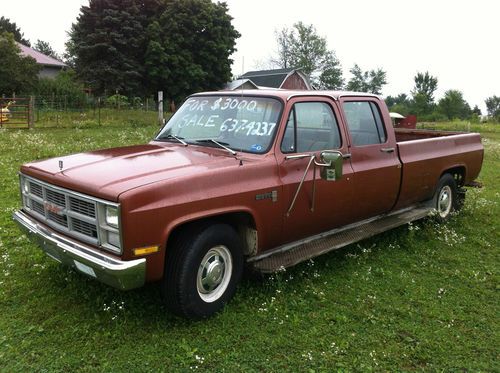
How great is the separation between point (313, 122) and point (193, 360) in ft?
8.45

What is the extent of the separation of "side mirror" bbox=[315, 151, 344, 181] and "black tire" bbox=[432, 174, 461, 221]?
2.97 metres

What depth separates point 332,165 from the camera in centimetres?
420

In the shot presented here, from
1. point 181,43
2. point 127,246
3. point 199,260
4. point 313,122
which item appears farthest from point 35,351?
point 181,43

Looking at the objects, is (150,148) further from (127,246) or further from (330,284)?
(330,284)

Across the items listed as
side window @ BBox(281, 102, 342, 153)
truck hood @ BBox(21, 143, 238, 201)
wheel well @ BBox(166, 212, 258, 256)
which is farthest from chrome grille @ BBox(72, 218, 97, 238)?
side window @ BBox(281, 102, 342, 153)

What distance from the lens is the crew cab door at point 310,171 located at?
436 cm

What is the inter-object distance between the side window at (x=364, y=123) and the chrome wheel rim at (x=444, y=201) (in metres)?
1.73

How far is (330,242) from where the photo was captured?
16.1ft

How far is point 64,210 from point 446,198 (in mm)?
5347

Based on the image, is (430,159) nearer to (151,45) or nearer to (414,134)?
(414,134)

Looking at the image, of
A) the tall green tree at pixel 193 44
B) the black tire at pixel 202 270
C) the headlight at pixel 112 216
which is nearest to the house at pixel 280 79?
the tall green tree at pixel 193 44

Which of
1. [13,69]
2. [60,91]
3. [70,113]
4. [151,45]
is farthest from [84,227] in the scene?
[151,45]

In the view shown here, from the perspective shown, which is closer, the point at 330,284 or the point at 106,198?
the point at 106,198

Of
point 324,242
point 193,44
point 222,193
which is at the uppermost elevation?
point 193,44
